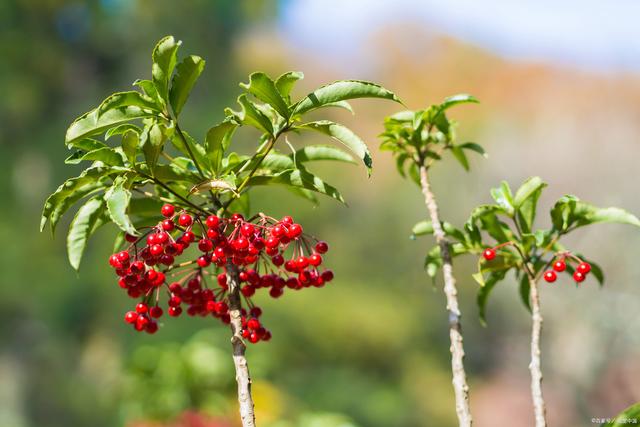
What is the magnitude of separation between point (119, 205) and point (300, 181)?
274 mm

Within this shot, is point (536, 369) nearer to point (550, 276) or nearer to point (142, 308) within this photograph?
point (550, 276)

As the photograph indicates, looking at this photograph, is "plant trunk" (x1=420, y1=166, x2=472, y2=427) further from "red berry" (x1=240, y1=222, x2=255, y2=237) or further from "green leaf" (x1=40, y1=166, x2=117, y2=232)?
"green leaf" (x1=40, y1=166, x2=117, y2=232)

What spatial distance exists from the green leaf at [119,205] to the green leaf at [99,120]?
0.09 meters

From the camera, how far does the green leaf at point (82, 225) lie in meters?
1.04

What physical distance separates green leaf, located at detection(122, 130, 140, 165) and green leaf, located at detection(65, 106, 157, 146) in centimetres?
A: 3

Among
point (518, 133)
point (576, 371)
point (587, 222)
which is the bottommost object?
point (587, 222)

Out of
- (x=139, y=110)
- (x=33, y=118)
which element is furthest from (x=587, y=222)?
(x=33, y=118)

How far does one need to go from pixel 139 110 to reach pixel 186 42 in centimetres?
1406

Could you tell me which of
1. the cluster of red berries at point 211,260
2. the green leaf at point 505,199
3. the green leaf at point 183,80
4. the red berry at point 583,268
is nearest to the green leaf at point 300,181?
the cluster of red berries at point 211,260

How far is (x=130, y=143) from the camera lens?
36.1 inches

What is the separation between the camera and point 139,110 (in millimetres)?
953

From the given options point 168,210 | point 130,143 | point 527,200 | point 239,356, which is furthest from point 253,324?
point 527,200

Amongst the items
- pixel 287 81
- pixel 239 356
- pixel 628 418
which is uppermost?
pixel 287 81

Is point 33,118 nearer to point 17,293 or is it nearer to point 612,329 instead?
point 17,293
